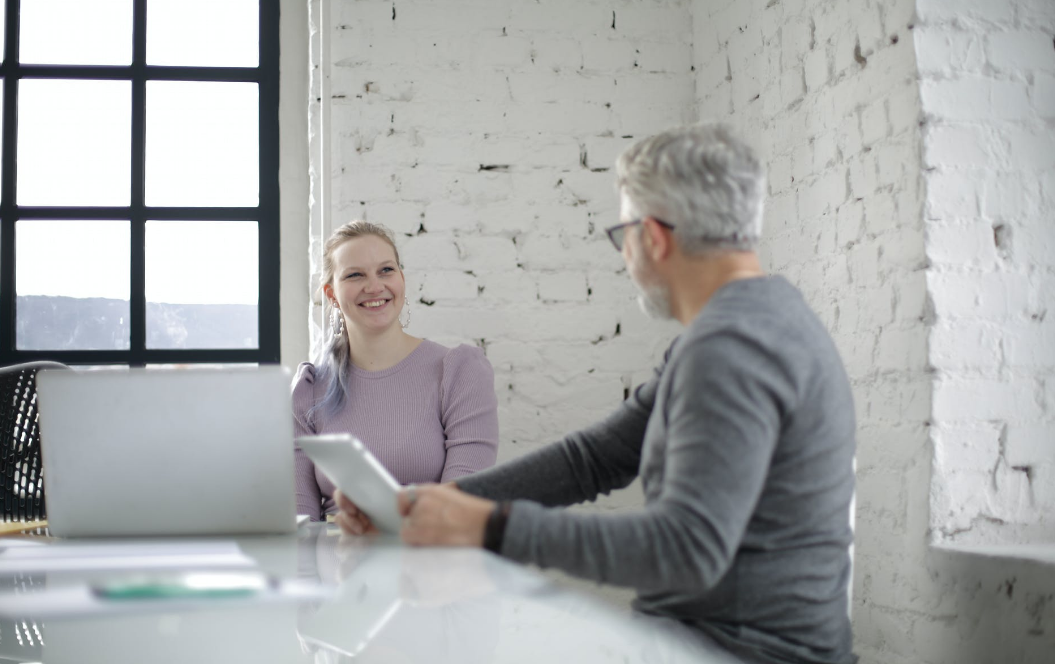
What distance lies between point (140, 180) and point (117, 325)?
0.46m

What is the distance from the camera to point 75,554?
50.5 inches

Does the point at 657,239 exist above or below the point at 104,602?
above

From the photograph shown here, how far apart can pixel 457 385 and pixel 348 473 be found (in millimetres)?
1191

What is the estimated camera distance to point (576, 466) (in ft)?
5.27

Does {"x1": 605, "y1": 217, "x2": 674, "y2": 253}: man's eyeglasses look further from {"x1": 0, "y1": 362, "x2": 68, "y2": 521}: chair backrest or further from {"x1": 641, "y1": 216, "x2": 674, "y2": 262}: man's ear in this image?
{"x1": 0, "y1": 362, "x2": 68, "y2": 521}: chair backrest

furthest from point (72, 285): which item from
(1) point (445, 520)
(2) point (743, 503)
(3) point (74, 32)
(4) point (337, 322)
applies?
(2) point (743, 503)

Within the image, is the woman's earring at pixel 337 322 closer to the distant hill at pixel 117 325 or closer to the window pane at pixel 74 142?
the distant hill at pixel 117 325

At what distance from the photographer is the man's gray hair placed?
4.29 ft

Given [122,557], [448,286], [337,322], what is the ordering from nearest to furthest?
[122,557] < [337,322] < [448,286]

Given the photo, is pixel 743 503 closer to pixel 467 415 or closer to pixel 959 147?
pixel 959 147

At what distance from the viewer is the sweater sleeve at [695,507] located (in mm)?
1095

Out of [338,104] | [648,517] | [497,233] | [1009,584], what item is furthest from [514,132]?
[648,517]

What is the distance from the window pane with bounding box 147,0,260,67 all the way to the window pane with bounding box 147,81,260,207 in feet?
0.25

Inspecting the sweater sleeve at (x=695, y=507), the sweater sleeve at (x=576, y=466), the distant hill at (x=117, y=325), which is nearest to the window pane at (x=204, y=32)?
the distant hill at (x=117, y=325)
